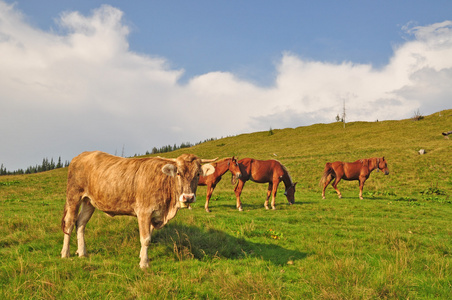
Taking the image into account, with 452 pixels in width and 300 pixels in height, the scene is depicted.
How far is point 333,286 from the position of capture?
16.6 feet

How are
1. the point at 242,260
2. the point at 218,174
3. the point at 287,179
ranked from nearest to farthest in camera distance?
the point at 242,260
the point at 218,174
the point at 287,179

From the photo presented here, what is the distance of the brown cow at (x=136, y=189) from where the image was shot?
6.17 metres

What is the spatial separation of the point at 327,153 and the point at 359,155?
6.76m

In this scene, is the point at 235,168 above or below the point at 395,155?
below

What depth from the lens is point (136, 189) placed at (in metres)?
6.48

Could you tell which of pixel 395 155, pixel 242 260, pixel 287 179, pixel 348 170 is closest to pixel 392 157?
pixel 395 155

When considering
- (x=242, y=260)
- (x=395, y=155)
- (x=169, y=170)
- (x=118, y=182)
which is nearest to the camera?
(x=169, y=170)

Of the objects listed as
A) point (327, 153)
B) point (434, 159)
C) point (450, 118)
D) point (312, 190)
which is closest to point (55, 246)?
point (312, 190)

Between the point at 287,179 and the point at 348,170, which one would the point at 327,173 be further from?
the point at 287,179

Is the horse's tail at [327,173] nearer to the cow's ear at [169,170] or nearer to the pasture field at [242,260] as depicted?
the pasture field at [242,260]

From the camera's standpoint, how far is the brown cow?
20.2ft

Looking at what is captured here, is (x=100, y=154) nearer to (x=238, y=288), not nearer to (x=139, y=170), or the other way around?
(x=139, y=170)

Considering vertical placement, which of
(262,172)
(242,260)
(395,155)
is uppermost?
(395,155)

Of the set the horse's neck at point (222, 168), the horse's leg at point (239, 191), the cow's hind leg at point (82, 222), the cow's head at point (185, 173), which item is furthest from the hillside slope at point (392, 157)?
the cow's head at point (185, 173)
